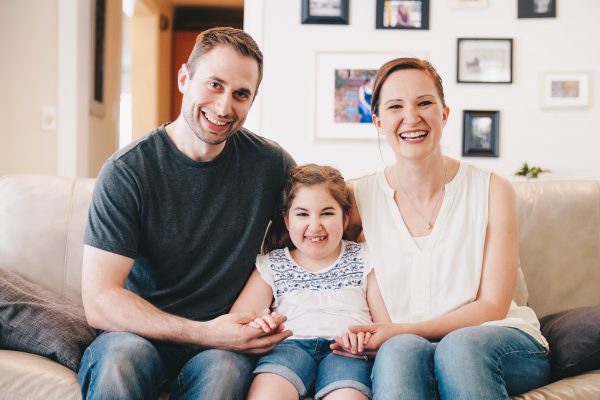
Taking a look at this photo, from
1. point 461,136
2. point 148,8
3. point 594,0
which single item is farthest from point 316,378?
point 148,8

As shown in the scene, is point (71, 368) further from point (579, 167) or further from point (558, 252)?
point (579, 167)

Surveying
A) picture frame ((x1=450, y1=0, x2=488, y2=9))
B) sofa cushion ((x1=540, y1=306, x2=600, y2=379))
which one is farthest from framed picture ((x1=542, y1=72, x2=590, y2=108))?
sofa cushion ((x1=540, y1=306, x2=600, y2=379))

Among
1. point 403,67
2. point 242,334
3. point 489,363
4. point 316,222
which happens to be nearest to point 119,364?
point 242,334

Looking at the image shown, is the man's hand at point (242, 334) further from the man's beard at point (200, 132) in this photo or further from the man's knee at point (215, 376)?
the man's beard at point (200, 132)

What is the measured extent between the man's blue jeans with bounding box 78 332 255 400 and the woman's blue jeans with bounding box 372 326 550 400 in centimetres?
32

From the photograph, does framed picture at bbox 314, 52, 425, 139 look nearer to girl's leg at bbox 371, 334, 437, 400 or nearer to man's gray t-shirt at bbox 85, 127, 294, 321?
man's gray t-shirt at bbox 85, 127, 294, 321

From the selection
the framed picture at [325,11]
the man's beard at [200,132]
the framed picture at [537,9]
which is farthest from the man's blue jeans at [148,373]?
the framed picture at [537,9]

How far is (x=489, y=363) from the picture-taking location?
1334 millimetres

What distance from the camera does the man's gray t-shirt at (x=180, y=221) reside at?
1608mm

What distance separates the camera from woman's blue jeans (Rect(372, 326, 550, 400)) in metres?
1.29

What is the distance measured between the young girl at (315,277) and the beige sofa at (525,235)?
25.7 inches

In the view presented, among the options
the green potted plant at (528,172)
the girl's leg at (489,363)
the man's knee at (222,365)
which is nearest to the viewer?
the girl's leg at (489,363)

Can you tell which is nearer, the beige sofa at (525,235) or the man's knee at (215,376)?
the man's knee at (215,376)

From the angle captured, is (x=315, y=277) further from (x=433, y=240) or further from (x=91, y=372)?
(x=91, y=372)
